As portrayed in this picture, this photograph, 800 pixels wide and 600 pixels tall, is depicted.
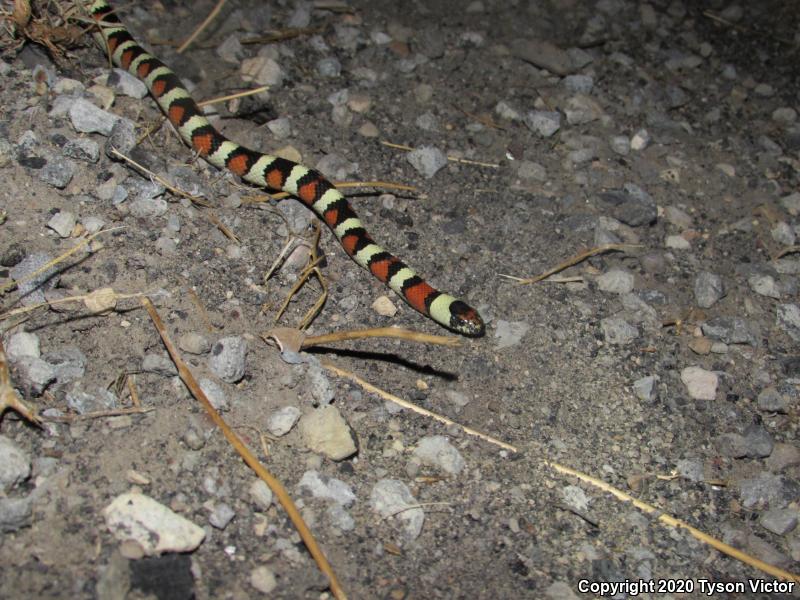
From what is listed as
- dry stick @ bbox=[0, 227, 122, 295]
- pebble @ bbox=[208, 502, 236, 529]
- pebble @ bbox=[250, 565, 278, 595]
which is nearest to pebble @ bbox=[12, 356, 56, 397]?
dry stick @ bbox=[0, 227, 122, 295]

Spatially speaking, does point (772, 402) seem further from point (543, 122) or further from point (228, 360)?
point (228, 360)

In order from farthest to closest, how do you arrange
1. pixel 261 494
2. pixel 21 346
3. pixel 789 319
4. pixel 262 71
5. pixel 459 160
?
pixel 262 71 < pixel 459 160 < pixel 789 319 < pixel 21 346 < pixel 261 494

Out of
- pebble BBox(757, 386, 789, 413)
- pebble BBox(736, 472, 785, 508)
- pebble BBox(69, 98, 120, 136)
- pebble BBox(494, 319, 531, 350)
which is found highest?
pebble BBox(69, 98, 120, 136)

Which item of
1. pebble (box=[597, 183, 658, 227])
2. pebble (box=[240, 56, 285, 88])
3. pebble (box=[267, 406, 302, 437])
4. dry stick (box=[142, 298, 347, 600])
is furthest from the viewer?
pebble (box=[240, 56, 285, 88])

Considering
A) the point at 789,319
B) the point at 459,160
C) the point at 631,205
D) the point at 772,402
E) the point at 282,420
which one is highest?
the point at 459,160

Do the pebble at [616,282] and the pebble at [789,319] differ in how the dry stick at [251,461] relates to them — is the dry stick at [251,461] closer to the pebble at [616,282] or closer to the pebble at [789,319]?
the pebble at [616,282]

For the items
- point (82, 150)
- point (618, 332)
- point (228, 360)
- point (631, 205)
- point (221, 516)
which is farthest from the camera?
point (631, 205)

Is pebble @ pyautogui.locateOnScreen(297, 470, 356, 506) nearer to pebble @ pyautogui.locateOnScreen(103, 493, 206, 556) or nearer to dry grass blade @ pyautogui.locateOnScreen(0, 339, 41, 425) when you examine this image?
pebble @ pyautogui.locateOnScreen(103, 493, 206, 556)

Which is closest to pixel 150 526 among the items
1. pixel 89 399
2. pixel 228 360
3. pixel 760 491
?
pixel 89 399
